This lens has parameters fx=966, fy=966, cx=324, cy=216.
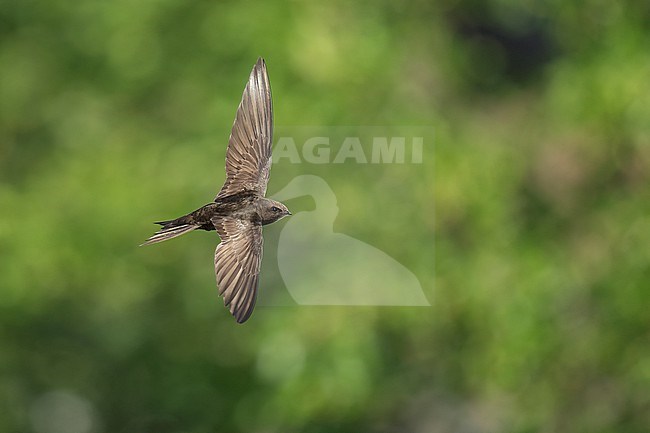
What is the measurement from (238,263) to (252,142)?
0.20 m

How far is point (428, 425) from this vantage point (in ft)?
25.3

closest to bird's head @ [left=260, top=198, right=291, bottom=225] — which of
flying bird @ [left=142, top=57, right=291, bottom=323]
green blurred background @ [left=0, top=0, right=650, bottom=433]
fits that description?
flying bird @ [left=142, top=57, right=291, bottom=323]

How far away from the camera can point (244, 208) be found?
0.90 meters

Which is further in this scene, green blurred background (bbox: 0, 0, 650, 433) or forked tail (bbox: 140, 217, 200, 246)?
green blurred background (bbox: 0, 0, 650, 433)

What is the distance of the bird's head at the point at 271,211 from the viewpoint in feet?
2.86

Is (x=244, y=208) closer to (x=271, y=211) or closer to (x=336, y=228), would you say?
(x=271, y=211)

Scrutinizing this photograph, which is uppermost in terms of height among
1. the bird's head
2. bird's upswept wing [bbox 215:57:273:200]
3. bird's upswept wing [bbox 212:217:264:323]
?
bird's upswept wing [bbox 215:57:273:200]

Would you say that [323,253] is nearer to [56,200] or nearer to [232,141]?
[56,200]

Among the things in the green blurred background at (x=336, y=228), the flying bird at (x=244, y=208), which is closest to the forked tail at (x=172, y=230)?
the flying bird at (x=244, y=208)

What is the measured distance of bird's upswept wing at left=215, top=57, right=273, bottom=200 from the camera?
0.90 meters

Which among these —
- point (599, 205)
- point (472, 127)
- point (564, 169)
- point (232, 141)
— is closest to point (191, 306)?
point (599, 205)

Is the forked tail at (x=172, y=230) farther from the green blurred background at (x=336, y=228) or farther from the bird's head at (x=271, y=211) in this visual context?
the green blurred background at (x=336, y=228)

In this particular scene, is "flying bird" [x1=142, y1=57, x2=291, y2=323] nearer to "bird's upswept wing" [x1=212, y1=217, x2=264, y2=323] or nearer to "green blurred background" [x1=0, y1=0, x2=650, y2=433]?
"bird's upswept wing" [x1=212, y1=217, x2=264, y2=323]

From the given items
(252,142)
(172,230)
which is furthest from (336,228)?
(172,230)
